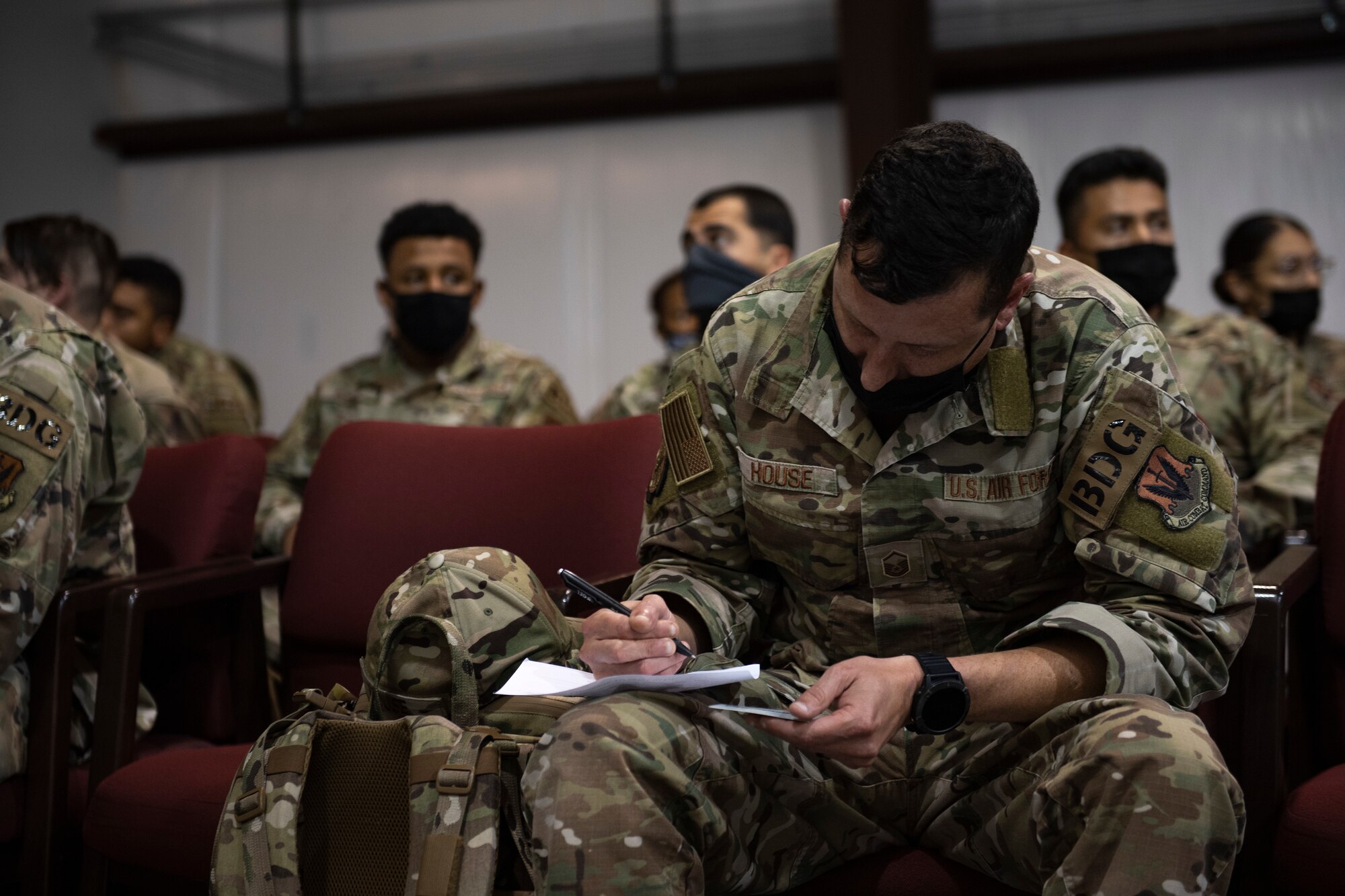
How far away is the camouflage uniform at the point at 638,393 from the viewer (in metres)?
3.89

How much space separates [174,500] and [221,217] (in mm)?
5030

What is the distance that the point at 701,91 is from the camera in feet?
20.0

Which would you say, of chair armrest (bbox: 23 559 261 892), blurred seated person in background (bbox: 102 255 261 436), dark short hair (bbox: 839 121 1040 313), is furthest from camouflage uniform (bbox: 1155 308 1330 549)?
blurred seated person in background (bbox: 102 255 261 436)

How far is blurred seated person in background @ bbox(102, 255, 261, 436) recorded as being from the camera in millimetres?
4922

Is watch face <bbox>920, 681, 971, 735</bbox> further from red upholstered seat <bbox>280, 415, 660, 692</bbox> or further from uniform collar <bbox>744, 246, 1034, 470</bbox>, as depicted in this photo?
red upholstered seat <bbox>280, 415, 660, 692</bbox>

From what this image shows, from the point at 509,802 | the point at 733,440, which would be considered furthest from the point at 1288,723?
the point at 509,802

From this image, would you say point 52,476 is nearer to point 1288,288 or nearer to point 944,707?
point 944,707

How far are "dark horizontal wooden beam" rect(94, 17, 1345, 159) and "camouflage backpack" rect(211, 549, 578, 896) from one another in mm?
4953

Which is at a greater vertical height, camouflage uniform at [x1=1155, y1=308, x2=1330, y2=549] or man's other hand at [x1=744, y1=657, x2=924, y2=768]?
camouflage uniform at [x1=1155, y1=308, x2=1330, y2=549]

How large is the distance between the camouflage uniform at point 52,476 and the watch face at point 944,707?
50.8 inches

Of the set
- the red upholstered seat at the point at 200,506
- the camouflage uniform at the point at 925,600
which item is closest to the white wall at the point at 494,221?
the red upholstered seat at the point at 200,506

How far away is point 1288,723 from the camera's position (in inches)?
70.9

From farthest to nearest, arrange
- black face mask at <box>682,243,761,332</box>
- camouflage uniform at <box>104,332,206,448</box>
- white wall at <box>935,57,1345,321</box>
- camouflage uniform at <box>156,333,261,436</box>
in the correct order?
white wall at <box>935,57,1345,321</box> → camouflage uniform at <box>156,333,261,436</box> → camouflage uniform at <box>104,332,206,448</box> → black face mask at <box>682,243,761,332</box>

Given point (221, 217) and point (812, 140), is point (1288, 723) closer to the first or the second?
point (812, 140)
